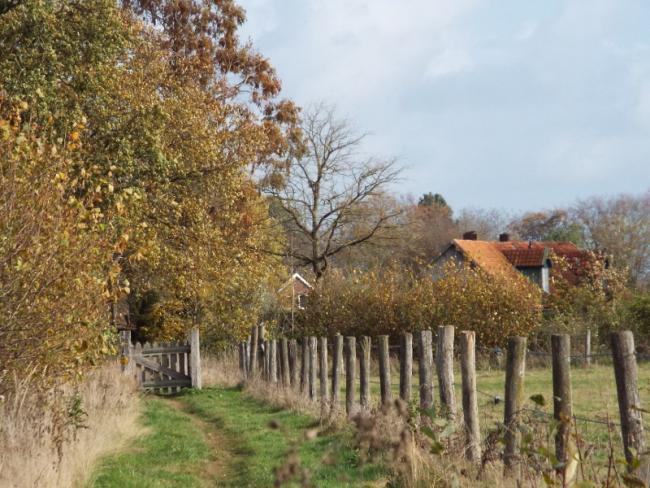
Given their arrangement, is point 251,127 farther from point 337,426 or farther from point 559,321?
point 337,426

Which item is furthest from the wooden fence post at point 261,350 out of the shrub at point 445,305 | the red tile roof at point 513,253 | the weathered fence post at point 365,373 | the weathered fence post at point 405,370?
the red tile roof at point 513,253

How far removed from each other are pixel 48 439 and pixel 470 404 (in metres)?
4.51

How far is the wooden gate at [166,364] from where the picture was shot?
23.5 metres

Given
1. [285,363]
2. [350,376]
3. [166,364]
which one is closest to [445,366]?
[350,376]

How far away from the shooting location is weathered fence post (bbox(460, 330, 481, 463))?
901 cm

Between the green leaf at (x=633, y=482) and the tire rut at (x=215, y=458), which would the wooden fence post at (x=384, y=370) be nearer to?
the tire rut at (x=215, y=458)

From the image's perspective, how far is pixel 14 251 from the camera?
8.47m

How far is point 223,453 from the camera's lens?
41.6 feet

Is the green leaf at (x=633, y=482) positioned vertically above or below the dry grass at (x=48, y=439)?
above

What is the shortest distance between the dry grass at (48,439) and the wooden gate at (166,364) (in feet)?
34.5

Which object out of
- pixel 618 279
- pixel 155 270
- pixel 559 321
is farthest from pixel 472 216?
pixel 155 270

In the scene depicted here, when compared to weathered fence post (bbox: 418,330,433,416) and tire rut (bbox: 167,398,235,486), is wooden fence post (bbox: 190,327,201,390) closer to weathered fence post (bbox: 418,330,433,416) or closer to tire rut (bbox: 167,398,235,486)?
tire rut (bbox: 167,398,235,486)

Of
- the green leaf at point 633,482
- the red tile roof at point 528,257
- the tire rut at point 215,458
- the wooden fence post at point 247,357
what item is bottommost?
the tire rut at point 215,458

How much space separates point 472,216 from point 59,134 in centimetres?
7816
